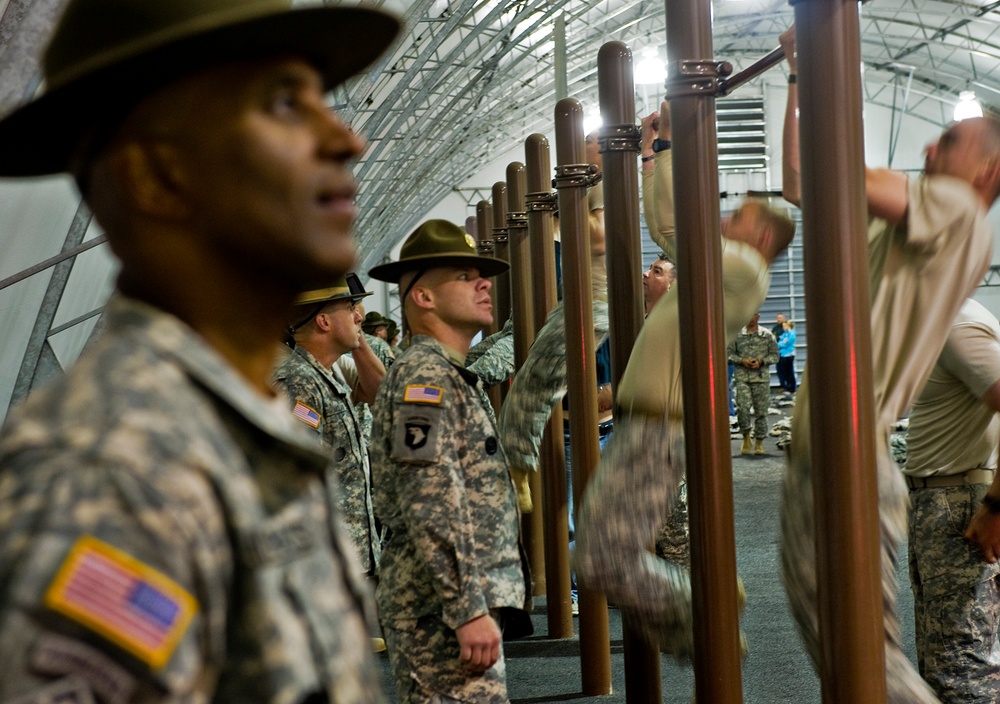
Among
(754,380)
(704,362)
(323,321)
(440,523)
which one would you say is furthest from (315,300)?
(754,380)

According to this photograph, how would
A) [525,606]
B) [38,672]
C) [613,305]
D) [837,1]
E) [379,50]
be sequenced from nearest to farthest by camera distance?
[38,672]
[379,50]
[837,1]
[525,606]
[613,305]

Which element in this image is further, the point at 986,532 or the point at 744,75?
the point at 986,532

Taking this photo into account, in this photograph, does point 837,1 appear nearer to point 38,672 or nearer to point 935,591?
point 38,672

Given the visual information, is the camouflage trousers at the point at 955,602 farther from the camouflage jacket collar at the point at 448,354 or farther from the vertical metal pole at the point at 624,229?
the camouflage jacket collar at the point at 448,354

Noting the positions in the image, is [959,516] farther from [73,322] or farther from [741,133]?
[741,133]

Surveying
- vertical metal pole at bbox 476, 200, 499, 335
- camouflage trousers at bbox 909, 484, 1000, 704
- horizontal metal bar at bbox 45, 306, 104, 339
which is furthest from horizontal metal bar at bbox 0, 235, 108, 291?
camouflage trousers at bbox 909, 484, 1000, 704

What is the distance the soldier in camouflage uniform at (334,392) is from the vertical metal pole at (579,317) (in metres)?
0.83

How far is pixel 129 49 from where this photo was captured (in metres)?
0.82

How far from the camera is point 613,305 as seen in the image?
10.7ft

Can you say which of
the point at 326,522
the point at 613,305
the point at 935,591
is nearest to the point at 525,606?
the point at 613,305

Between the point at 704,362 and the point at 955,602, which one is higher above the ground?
the point at 704,362

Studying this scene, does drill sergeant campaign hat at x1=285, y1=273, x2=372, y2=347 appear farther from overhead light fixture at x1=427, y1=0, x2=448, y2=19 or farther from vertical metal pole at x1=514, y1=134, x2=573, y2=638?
overhead light fixture at x1=427, y1=0, x2=448, y2=19

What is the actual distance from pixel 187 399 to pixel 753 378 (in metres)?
12.3

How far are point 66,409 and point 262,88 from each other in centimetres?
30
